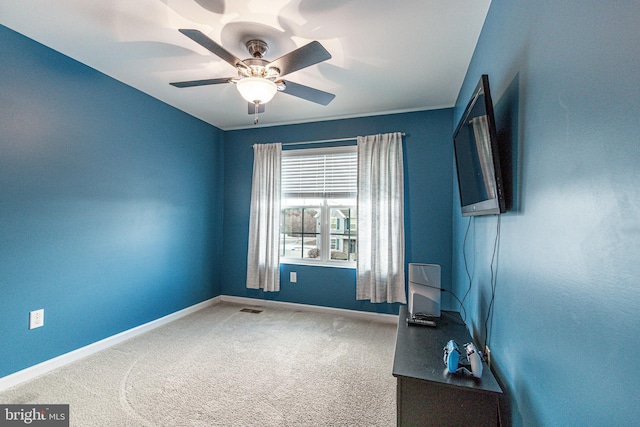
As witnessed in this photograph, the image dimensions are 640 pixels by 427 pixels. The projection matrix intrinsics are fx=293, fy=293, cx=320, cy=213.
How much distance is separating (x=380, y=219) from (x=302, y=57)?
2.13 meters

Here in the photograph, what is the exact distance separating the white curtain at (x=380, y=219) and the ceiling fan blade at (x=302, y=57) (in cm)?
182

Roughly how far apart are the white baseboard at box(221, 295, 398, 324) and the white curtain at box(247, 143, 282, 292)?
0.76 feet

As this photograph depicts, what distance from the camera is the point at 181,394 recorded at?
2.00 metres

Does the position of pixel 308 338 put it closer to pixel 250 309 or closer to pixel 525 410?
pixel 250 309

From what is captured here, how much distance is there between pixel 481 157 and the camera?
1.53 metres

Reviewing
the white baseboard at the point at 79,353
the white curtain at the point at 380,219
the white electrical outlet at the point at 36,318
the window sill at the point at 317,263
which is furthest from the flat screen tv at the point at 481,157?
the white baseboard at the point at 79,353

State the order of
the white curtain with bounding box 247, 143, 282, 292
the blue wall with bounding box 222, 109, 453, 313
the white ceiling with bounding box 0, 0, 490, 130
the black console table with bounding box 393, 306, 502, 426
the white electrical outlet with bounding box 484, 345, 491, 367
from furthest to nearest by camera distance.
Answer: the white curtain with bounding box 247, 143, 282, 292
the blue wall with bounding box 222, 109, 453, 313
the white ceiling with bounding box 0, 0, 490, 130
the white electrical outlet with bounding box 484, 345, 491, 367
the black console table with bounding box 393, 306, 502, 426

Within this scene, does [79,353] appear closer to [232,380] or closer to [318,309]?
[232,380]

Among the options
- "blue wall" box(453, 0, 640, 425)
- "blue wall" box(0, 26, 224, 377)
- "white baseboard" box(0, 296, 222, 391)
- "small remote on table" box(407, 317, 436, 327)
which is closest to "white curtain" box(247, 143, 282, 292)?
"blue wall" box(0, 26, 224, 377)

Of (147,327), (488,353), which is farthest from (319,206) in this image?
(488,353)

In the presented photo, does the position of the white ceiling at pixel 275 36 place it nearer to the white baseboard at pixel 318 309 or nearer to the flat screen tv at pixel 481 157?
the flat screen tv at pixel 481 157

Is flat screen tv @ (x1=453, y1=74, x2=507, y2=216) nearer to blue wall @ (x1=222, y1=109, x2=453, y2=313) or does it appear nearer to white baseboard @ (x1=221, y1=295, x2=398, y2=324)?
blue wall @ (x1=222, y1=109, x2=453, y2=313)

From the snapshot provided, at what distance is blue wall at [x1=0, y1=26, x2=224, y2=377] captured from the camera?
82.7 inches

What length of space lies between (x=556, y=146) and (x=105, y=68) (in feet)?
10.8
